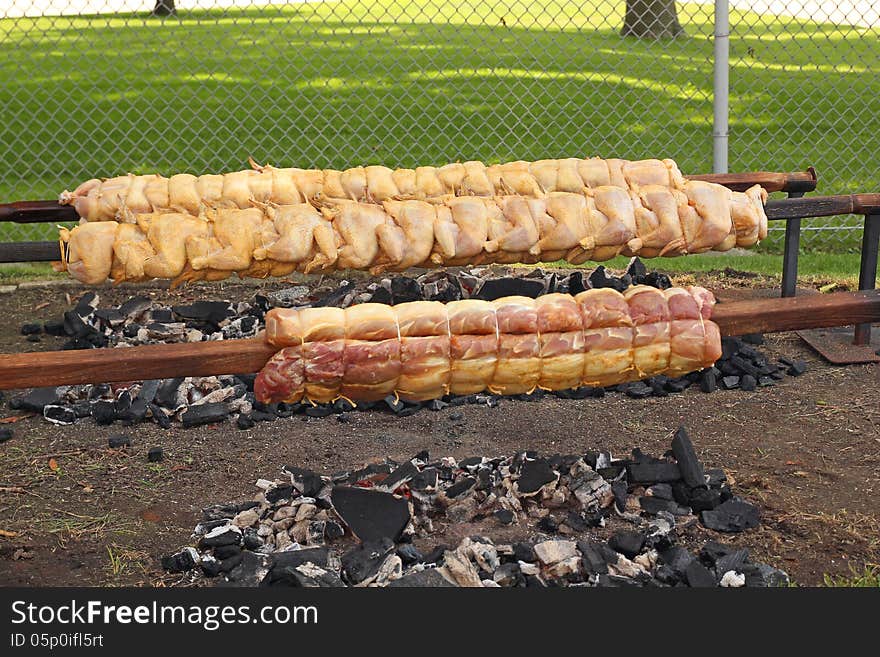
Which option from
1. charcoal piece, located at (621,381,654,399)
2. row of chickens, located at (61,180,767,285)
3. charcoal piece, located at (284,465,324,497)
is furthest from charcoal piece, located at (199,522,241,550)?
charcoal piece, located at (621,381,654,399)

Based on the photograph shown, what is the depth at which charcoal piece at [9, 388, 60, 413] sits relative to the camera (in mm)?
5562

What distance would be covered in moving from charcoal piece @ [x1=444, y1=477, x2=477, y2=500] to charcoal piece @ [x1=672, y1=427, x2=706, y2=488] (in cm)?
86

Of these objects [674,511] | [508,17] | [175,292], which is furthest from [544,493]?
[508,17]

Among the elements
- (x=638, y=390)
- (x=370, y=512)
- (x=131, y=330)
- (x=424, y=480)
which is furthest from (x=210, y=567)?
(x=131, y=330)

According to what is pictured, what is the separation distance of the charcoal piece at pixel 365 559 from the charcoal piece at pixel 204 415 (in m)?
1.57

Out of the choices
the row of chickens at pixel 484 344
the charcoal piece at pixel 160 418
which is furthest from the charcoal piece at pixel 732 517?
the charcoal piece at pixel 160 418

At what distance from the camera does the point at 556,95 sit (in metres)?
12.4

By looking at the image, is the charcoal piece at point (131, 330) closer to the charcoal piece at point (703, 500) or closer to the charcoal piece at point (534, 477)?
the charcoal piece at point (534, 477)

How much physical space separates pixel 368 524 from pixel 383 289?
2425 millimetres

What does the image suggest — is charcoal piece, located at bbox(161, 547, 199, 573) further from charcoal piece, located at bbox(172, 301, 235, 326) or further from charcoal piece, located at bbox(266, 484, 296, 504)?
charcoal piece, located at bbox(172, 301, 235, 326)

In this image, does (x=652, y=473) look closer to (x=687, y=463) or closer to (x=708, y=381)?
(x=687, y=463)

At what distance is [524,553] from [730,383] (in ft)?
7.53

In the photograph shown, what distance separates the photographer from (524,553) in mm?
3914

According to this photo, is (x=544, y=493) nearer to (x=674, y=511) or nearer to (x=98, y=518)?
(x=674, y=511)
